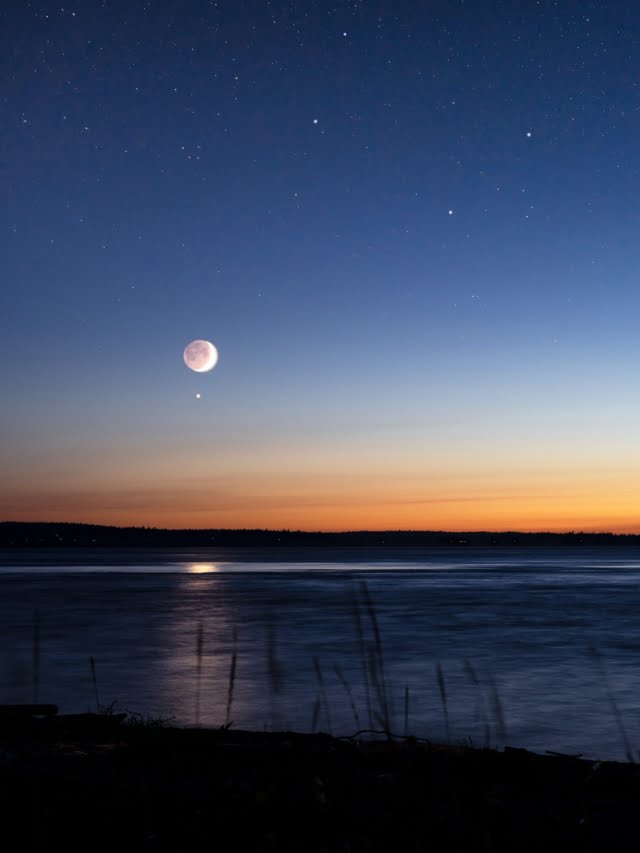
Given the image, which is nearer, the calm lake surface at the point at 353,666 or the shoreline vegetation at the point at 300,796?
the shoreline vegetation at the point at 300,796

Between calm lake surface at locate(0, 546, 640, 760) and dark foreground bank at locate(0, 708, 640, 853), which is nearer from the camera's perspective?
dark foreground bank at locate(0, 708, 640, 853)

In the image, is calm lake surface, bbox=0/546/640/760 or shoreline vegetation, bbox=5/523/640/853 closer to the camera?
shoreline vegetation, bbox=5/523/640/853

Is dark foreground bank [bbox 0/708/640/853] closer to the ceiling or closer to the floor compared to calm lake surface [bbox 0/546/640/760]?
closer to the ceiling

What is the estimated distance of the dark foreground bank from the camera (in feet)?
17.3

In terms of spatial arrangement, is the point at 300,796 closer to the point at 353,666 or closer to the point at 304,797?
the point at 304,797

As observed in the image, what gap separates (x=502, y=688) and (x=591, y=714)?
105 inches

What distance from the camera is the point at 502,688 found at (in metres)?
16.9

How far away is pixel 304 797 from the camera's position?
599 cm

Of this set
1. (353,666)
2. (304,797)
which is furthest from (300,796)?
(353,666)

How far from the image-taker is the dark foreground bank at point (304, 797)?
17.3 ft

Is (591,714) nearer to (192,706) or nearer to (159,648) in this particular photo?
(192,706)

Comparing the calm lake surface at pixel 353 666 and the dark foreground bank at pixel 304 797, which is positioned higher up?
the dark foreground bank at pixel 304 797

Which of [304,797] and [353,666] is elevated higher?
[304,797]

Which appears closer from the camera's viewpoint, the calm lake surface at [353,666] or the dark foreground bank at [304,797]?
the dark foreground bank at [304,797]
